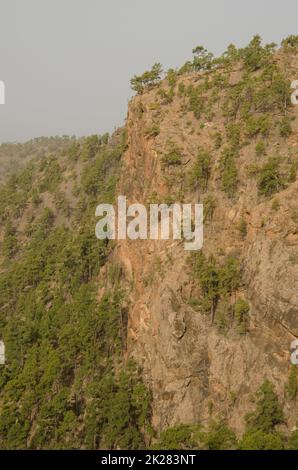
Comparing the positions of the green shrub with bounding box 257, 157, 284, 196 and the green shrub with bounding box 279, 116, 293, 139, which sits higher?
the green shrub with bounding box 279, 116, 293, 139

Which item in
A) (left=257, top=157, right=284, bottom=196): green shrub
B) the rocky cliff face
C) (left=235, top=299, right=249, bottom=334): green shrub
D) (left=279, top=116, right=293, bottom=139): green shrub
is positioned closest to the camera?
the rocky cliff face

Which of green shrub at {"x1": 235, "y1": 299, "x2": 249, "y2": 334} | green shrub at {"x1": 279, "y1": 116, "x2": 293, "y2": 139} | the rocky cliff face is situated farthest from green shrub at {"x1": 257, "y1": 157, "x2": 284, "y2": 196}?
green shrub at {"x1": 235, "y1": 299, "x2": 249, "y2": 334}

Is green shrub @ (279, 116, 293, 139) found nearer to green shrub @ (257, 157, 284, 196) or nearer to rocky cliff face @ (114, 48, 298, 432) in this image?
rocky cliff face @ (114, 48, 298, 432)

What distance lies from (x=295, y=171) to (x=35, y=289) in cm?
4052

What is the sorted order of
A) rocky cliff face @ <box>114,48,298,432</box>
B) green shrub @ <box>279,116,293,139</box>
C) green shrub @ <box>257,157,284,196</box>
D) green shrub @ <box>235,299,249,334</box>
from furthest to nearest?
green shrub @ <box>279,116,293,139</box> → green shrub @ <box>257,157,284,196</box> → green shrub @ <box>235,299,249,334</box> → rocky cliff face @ <box>114,48,298,432</box>

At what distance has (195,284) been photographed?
38.4m

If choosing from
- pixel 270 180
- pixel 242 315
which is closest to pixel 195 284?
pixel 242 315

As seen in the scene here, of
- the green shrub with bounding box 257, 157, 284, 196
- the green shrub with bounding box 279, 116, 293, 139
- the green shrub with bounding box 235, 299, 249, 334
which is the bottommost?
the green shrub with bounding box 235, 299, 249, 334

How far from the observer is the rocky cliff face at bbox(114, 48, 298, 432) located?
110ft

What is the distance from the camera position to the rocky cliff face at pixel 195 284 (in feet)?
110

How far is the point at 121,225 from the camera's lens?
52156 mm

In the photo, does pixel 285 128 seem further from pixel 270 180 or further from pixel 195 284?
pixel 195 284

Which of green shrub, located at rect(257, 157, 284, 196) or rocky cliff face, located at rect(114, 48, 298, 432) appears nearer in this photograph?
rocky cliff face, located at rect(114, 48, 298, 432)

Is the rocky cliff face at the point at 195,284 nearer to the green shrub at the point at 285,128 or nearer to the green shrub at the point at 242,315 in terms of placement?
the green shrub at the point at 285,128
